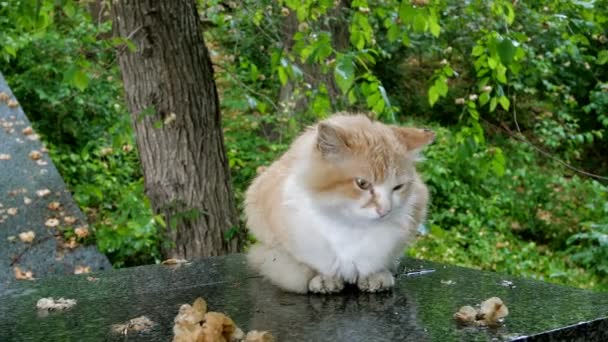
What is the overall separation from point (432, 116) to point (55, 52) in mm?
4656

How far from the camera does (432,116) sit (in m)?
9.04

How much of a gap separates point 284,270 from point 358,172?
50 cm

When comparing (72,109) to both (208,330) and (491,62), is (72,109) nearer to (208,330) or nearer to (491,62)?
(491,62)

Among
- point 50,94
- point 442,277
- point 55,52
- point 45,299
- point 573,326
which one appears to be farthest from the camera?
point 55,52

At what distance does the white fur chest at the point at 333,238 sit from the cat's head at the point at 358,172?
7 cm

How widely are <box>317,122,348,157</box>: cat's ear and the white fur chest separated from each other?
155 millimetres

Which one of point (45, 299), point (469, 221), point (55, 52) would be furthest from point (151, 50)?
point (469, 221)

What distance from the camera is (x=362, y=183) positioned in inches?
74.3

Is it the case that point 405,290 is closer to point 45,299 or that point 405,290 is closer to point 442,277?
point 442,277

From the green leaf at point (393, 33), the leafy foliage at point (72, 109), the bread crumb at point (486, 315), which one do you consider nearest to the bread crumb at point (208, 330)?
the bread crumb at point (486, 315)

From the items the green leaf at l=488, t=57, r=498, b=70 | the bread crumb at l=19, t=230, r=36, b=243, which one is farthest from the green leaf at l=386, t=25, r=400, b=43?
the bread crumb at l=19, t=230, r=36, b=243

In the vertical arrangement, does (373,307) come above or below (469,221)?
above

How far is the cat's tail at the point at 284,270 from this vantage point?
2160 millimetres

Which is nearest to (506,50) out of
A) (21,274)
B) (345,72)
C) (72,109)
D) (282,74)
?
(345,72)
